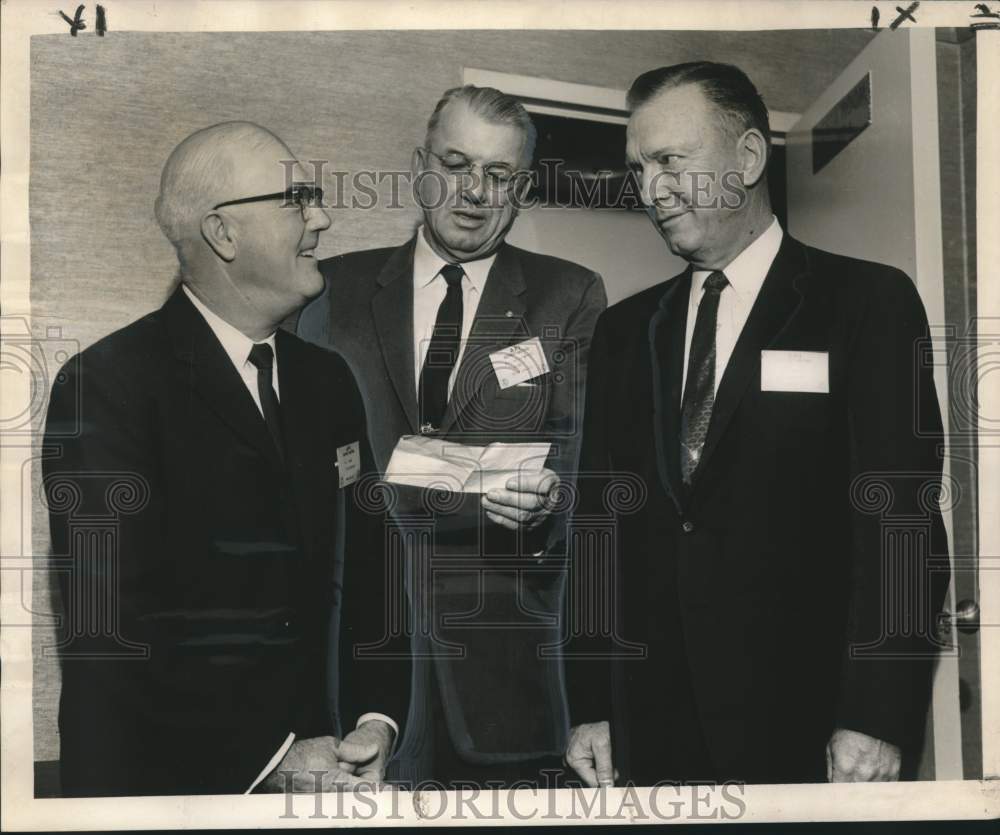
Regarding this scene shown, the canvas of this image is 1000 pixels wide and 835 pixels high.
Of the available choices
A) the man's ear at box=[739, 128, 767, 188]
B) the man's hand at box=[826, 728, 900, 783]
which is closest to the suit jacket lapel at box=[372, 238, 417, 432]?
the man's ear at box=[739, 128, 767, 188]

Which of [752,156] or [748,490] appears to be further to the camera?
[752,156]

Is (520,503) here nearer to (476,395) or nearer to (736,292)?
(476,395)

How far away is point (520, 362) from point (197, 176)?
2.74 ft

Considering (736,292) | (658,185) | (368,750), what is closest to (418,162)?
(658,185)

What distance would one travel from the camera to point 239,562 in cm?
216

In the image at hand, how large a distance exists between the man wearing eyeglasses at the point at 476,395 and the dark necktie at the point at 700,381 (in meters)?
0.23

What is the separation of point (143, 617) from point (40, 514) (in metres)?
0.34

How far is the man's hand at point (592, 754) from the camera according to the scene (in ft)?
7.20

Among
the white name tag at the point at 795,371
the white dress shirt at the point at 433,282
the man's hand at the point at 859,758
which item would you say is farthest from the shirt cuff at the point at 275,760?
the white name tag at the point at 795,371

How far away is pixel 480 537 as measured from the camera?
2195 millimetres

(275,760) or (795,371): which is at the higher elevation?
(795,371)

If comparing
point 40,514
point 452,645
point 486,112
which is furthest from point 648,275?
point 40,514

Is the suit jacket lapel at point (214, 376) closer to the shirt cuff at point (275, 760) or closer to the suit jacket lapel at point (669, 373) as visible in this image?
the shirt cuff at point (275, 760)

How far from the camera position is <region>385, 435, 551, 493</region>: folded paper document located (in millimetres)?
2197
